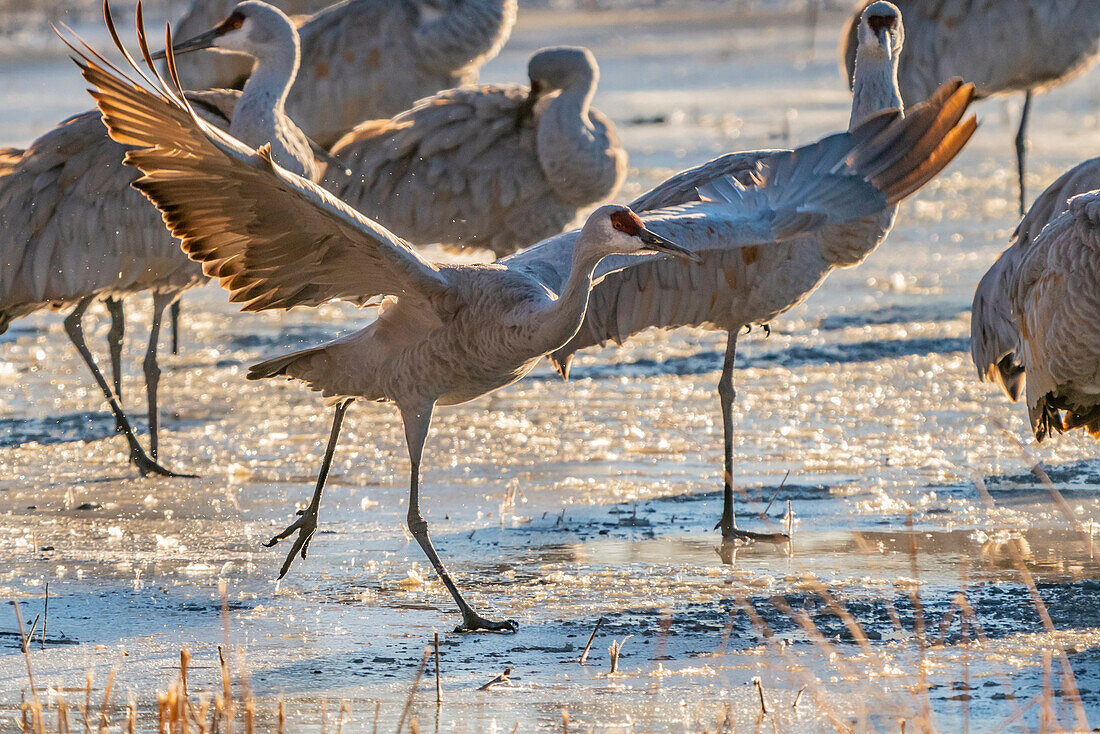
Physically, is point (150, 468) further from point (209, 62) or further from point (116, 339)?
point (209, 62)

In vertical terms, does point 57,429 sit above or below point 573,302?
below

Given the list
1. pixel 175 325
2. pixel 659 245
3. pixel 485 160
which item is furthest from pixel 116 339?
pixel 659 245

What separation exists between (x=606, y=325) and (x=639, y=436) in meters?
0.73

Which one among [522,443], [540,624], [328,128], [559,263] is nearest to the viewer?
[540,624]

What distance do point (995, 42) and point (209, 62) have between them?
508cm

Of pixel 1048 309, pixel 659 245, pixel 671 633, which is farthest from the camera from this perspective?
pixel 1048 309

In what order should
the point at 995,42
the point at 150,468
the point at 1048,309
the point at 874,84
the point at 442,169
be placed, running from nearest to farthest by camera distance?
1. the point at 1048,309
2. the point at 150,468
3. the point at 874,84
4. the point at 442,169
5. the point at 995,42

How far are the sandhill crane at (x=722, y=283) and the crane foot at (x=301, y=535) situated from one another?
46.9 inches

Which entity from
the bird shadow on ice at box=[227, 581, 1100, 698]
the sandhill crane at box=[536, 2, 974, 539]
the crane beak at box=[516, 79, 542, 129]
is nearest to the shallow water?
the bird shadow on ice at box=[227, 581, 1100, 698]

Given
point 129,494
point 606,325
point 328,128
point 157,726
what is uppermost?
point 328,128

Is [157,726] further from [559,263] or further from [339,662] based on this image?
[559,263]

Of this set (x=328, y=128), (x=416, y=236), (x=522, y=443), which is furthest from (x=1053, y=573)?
(x=328, y=128)

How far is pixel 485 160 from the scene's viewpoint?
8.40 metres

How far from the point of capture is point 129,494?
6273 millimetres
